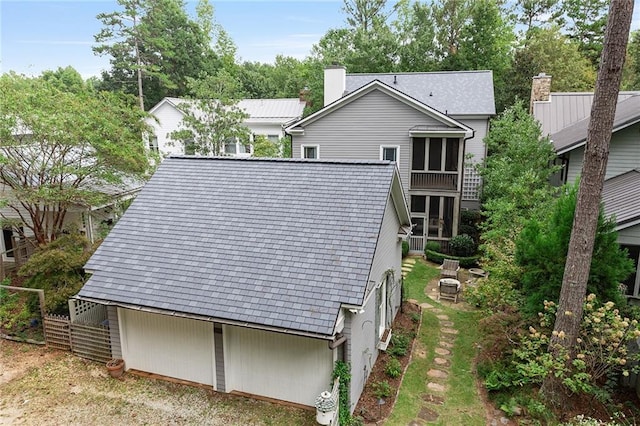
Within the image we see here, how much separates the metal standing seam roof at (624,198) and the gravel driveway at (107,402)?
32.9 ft

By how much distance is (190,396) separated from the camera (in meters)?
9.33

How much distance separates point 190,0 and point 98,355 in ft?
161

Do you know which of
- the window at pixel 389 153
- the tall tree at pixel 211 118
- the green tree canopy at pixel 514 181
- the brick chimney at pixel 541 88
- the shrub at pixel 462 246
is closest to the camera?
the green tree canopy at pixel 514 181

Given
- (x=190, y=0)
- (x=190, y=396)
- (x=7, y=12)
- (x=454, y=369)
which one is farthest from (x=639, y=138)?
(x=190, y=0)

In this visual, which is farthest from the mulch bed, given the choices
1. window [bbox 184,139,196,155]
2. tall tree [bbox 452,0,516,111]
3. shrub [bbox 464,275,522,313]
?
tall tree [bbox 452,0,516,111]

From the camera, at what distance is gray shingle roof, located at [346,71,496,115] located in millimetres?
23688

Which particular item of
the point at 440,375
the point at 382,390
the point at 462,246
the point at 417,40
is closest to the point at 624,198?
the point at 462,246

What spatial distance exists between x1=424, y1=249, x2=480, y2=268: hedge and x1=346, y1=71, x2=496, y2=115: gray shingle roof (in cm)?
857

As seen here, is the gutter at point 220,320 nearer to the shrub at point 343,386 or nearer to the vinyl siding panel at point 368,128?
the shrub at point 343,386

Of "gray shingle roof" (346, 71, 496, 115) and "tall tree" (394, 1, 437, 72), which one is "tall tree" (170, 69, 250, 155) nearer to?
"gray shingle roof" (346, 71, 496, 115)

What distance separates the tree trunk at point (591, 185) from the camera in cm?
743

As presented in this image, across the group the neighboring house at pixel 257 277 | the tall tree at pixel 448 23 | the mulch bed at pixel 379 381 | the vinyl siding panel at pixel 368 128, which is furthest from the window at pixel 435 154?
the tall tree at pixel 448 23

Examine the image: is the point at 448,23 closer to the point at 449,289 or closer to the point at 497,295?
the point at 449,289

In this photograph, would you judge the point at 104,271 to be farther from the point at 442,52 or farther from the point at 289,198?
the point at 442,52
